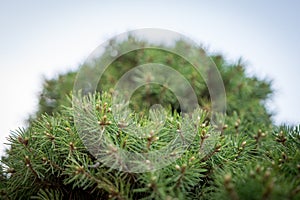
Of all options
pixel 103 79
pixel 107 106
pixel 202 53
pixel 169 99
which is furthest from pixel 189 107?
pixel 107 106

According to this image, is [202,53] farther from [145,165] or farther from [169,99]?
[145,165]

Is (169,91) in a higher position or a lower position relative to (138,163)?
higher

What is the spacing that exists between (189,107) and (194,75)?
0.15 m

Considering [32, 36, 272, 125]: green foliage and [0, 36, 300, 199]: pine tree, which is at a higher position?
[32, 36, 272, 125]: green foliage

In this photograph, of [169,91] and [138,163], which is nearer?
[138,163]

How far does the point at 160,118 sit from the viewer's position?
0.73m

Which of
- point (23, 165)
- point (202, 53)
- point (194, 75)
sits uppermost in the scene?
point (202, 53)

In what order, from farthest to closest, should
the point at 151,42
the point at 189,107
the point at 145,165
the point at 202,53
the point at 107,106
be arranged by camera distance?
the point at 151,42 → the point at 202,53 → the point at 189,107 → the point at 107,106 → the point at 145,165

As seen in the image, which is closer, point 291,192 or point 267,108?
point 291,192

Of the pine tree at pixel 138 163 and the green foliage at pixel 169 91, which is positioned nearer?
the pine tree at pixel 138 163

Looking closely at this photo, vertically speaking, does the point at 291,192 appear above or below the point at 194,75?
below

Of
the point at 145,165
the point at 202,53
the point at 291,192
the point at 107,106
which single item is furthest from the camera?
the point at 202,53

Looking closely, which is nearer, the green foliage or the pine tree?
the pine tree

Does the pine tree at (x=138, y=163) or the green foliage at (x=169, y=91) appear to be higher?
the green foliage at (x=169, y=91)
